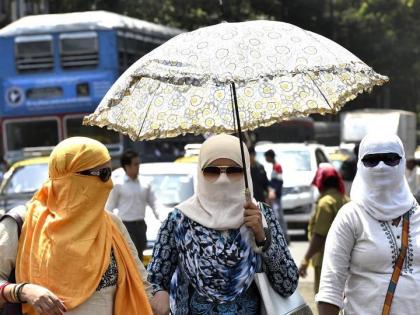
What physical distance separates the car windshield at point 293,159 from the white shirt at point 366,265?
16469mm

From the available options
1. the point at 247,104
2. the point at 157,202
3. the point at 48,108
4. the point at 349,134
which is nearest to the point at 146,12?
the point at 349,134

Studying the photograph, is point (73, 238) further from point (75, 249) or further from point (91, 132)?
point (91, 132)

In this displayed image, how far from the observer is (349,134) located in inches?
1243

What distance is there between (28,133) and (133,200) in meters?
11.3

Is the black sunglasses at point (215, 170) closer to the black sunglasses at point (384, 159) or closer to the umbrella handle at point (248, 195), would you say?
the umbrella handle at point (248, 195)

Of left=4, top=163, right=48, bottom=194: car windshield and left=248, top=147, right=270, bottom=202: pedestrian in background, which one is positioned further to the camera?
left=4, top=163, right=48, bottom=194: car windshield

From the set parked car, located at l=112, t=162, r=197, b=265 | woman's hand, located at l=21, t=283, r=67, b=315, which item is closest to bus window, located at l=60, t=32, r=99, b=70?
parked car, located at l=112, t=162, r=197, b=265

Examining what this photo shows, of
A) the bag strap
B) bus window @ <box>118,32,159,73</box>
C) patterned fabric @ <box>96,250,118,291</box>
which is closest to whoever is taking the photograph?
patterned fabric @ <box>96,250,118,291</box>

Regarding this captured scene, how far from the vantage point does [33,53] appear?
2286 centimetres

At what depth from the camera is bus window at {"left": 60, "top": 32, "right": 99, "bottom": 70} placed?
882 inches

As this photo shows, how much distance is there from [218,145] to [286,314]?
2.67ft

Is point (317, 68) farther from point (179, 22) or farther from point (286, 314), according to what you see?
point (179, 22)

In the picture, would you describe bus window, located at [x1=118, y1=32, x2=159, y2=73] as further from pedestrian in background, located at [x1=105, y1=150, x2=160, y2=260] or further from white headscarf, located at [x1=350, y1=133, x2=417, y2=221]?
white headscarf, located at [x1=350, y1=133, x2=417, y2=221]

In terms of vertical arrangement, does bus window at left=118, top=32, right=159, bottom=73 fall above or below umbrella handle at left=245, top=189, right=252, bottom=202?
below
